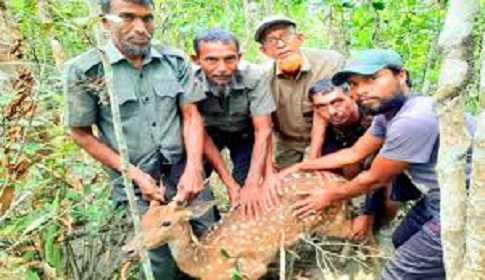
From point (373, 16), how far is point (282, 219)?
Answer: 332 centimetres

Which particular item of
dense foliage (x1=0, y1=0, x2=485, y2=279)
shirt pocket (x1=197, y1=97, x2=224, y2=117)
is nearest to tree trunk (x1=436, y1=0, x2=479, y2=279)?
dense foliage (x1=0, y1=0, x2=485, y2=279)

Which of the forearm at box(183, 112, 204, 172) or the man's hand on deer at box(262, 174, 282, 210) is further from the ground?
the forearm at box(183, 112, 204, 172)

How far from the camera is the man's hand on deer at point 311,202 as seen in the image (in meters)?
5.10

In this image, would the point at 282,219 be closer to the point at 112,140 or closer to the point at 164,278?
the point at 164,278

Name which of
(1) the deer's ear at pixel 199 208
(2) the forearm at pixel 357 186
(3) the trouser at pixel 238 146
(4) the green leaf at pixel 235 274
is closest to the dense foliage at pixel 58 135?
(1) the deer's ear at pixel 199 208

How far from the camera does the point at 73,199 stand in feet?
16.7

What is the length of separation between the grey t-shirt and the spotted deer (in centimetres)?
101

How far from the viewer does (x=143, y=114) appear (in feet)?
16.0

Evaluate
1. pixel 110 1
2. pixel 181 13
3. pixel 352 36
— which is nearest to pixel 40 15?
pixel 110 1

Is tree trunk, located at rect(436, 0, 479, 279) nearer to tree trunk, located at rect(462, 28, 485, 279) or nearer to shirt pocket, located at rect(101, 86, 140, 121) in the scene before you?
tree trunk, located at rect(462, 28, 485, 279)

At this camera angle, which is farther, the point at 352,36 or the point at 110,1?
the point at 352,36

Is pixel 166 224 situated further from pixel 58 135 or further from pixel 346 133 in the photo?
pixel 346 133

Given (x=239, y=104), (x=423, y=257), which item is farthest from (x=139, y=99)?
(x=423, y=257)

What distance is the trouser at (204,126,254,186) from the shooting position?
5.66m
